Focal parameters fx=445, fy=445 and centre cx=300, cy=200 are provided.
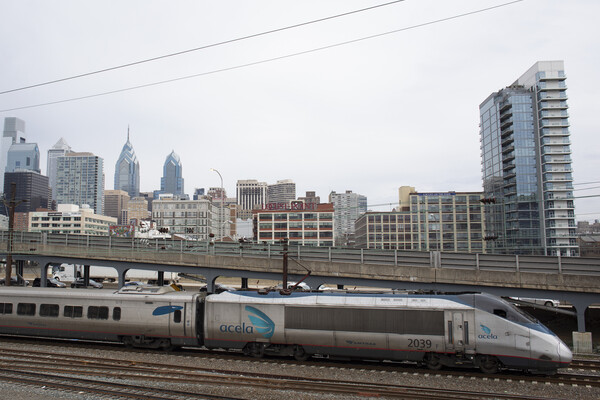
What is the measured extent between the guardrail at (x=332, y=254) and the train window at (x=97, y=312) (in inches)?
411

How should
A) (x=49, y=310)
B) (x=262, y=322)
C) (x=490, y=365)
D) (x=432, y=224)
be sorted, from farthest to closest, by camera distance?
1. (x=432, y=224)
2. (x=49, y=310)
3. (x=262, y=322)
4. (x=490, y=365)

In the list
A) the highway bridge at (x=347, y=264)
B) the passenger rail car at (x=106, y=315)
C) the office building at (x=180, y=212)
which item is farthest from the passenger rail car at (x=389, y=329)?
the office building at (x=180, y=212)

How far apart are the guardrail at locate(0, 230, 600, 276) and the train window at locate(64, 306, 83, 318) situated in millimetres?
10565

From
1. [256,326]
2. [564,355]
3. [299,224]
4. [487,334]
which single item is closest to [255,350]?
[256,326]

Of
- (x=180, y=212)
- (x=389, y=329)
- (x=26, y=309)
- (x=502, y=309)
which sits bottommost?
(x=389, y=329)

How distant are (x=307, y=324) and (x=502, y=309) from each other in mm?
8551

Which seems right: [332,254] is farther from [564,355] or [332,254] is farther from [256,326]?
[564,355]

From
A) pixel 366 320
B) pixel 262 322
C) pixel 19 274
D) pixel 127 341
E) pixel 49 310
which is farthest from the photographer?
pixel 19 274

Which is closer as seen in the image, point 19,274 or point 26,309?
Result: point 26,309

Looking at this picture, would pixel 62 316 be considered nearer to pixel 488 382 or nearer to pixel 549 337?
pixel 488 382

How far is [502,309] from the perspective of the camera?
61.8 feet

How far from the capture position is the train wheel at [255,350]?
2165 centimetres

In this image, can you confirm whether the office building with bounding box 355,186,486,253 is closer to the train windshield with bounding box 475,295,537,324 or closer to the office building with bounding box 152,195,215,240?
the office building with bounding box 152,195,215,240

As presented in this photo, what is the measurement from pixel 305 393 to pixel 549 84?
135 metres
